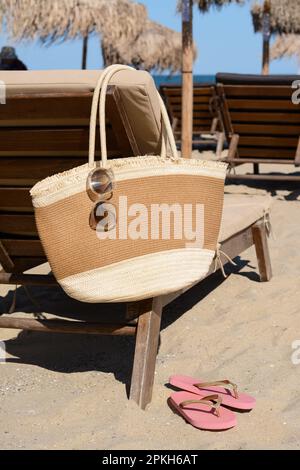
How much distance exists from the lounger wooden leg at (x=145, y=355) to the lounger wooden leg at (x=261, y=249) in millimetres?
1454

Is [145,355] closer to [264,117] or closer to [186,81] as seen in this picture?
[264,117]

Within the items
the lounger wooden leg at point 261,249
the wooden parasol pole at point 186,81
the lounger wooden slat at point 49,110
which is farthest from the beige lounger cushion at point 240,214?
the wooden parasol pole at point 186,81

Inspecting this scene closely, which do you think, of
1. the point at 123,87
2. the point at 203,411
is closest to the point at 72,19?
the point at 123,87

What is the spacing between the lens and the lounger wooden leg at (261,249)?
3.74 meters

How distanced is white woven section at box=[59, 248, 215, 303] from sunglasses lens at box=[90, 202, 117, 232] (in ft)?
0.37

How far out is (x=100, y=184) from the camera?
209cm

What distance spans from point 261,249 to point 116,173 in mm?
1775

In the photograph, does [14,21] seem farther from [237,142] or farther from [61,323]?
[61,323]

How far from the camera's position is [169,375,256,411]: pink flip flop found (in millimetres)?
2305

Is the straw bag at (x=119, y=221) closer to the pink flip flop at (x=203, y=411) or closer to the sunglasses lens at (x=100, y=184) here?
the sunglasses lens at (x=100, y=184)

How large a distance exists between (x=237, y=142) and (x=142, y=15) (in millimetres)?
6102

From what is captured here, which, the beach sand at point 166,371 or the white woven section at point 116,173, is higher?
the white woven section at point 116,173

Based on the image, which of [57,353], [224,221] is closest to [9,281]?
[57,353]

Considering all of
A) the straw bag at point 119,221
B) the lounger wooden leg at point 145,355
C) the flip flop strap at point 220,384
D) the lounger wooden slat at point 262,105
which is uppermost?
the straw bag at point 119,221
